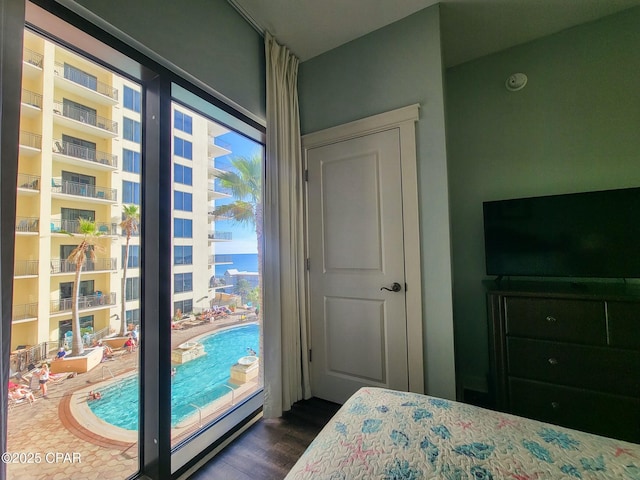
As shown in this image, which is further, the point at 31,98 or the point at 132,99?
the point at 132,99

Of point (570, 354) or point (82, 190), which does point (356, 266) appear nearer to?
point (570, 354)

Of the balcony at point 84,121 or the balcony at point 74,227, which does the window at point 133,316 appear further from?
the balcony at point 84,121

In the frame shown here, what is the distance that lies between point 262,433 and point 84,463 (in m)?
0.93

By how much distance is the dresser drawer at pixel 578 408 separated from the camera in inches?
54.4

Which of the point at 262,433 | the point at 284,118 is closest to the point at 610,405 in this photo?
the point at 262,433

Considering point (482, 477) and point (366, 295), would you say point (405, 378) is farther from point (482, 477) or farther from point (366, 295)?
point (482, 477)

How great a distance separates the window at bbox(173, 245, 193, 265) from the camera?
1.54 meters

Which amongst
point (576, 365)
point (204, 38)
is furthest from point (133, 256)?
point (576, 365)

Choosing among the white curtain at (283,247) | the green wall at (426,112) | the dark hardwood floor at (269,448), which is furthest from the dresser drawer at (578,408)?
the white curtain at (283,247)

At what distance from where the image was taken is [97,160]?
1257 millimetres

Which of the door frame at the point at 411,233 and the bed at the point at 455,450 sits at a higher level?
the door frame at the point at 411,233

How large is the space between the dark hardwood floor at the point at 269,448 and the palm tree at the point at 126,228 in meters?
0.95

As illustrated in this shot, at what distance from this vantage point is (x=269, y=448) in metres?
1.58

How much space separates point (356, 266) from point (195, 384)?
1.38 m
